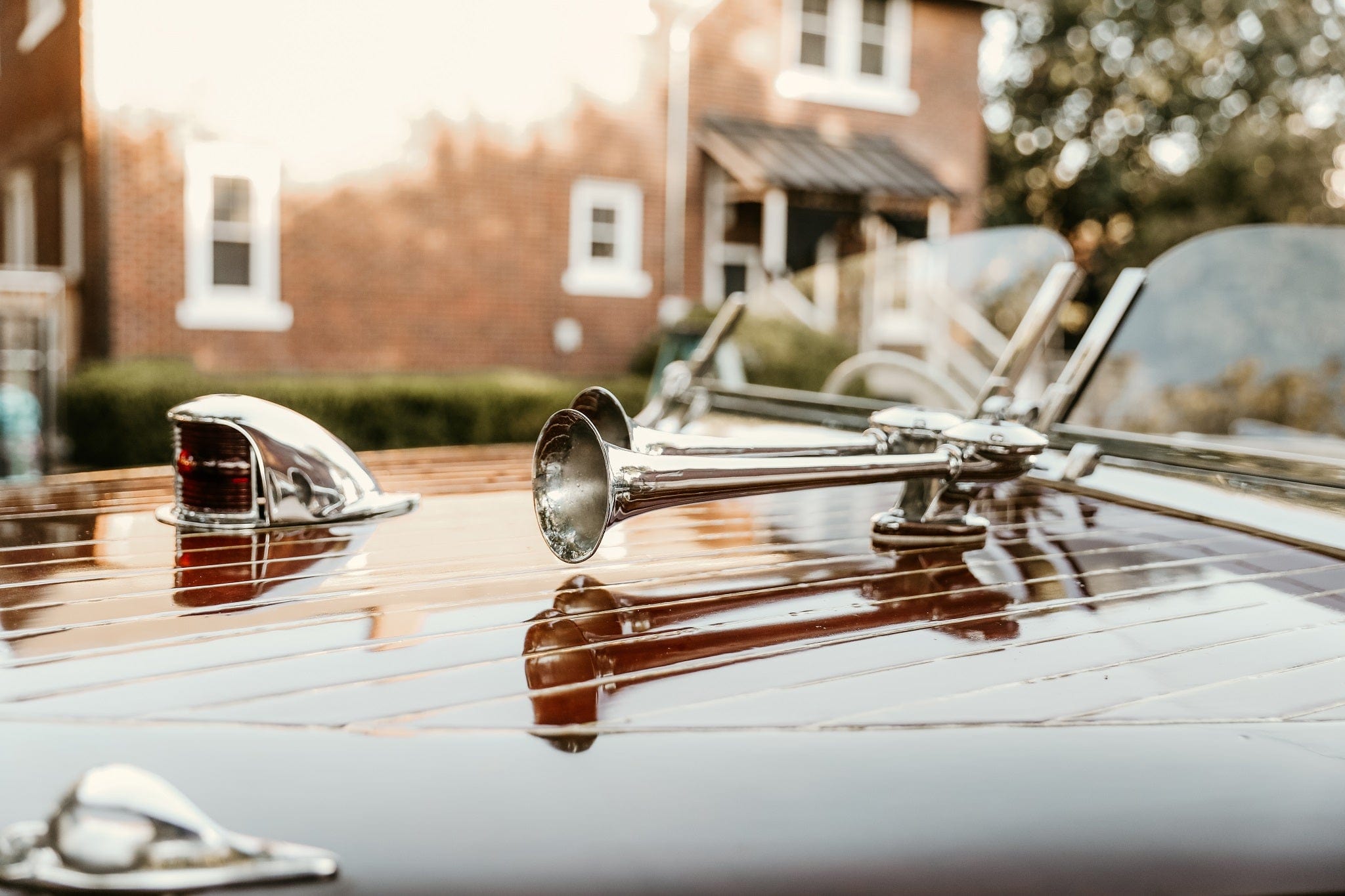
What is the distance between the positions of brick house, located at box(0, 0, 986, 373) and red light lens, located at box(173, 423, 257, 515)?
10.0 meters

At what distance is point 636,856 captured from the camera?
71cm

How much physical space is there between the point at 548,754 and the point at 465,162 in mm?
11897

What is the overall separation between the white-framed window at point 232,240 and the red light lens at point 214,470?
1006 centimetres

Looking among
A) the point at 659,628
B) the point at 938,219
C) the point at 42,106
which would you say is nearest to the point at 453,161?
the point at 42,106

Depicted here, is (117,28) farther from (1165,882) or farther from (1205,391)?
(1165,882)

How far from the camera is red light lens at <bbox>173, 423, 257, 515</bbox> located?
1.47 meters

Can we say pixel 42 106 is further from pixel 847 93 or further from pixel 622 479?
pixel 622 479

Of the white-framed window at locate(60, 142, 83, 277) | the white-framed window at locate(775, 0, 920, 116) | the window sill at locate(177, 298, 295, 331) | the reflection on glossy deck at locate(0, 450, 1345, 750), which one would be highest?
the white-framed window at locate(775, 0, 920, 116)

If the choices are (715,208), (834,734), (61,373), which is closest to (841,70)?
(715,208)

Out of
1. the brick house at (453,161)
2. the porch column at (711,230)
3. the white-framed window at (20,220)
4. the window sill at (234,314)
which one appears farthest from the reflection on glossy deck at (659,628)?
the white-framed window at (20,220)

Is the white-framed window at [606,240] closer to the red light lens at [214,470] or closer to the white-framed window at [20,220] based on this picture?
the white-framed window at [20,220]

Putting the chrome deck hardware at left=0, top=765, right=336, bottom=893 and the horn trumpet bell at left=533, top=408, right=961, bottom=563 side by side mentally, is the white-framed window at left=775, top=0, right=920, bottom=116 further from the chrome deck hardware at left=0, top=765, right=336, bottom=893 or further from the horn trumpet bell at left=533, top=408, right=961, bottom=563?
the chrome deck hardware at left=0, top=765, right=336, bottom=893

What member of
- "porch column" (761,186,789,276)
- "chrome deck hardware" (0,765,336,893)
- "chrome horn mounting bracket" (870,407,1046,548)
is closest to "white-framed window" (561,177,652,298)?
"porch column" (761,186,789,276)

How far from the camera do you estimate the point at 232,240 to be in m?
11.0
